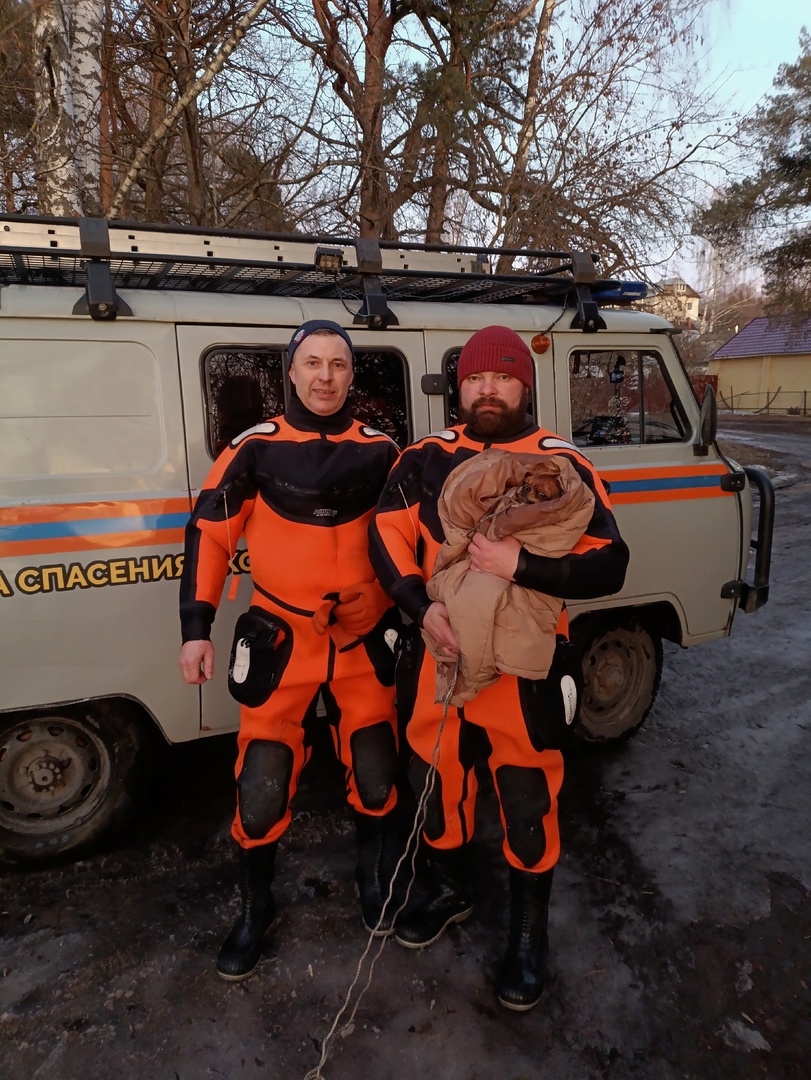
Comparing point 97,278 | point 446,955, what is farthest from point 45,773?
point 97,278

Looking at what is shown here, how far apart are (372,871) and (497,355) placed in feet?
6.59

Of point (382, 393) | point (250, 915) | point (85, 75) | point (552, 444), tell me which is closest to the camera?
point (552, 444)

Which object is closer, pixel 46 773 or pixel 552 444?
pixel 552 444

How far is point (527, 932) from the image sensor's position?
2338mm

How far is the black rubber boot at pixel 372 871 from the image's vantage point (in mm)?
2609

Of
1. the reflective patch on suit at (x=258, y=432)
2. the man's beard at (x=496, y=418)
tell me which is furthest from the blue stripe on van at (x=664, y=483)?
the reflective patch on suit at (x=258, y=432)

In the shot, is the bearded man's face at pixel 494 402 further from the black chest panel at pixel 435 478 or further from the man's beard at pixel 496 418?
the black chest panel at pixel 435 478

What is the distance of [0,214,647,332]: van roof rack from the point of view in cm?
260

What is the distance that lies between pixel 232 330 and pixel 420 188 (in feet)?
26.9

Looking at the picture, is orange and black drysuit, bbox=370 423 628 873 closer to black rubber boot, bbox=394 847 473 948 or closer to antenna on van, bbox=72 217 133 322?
black rubber boot, bbox=394 847 473 948

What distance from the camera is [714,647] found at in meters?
5.54

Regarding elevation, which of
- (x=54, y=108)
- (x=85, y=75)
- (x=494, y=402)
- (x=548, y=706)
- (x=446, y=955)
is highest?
(x=85, y=75)

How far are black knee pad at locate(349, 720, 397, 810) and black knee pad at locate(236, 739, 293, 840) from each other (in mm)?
272

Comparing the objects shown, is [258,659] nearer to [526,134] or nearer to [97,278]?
[97,278]
